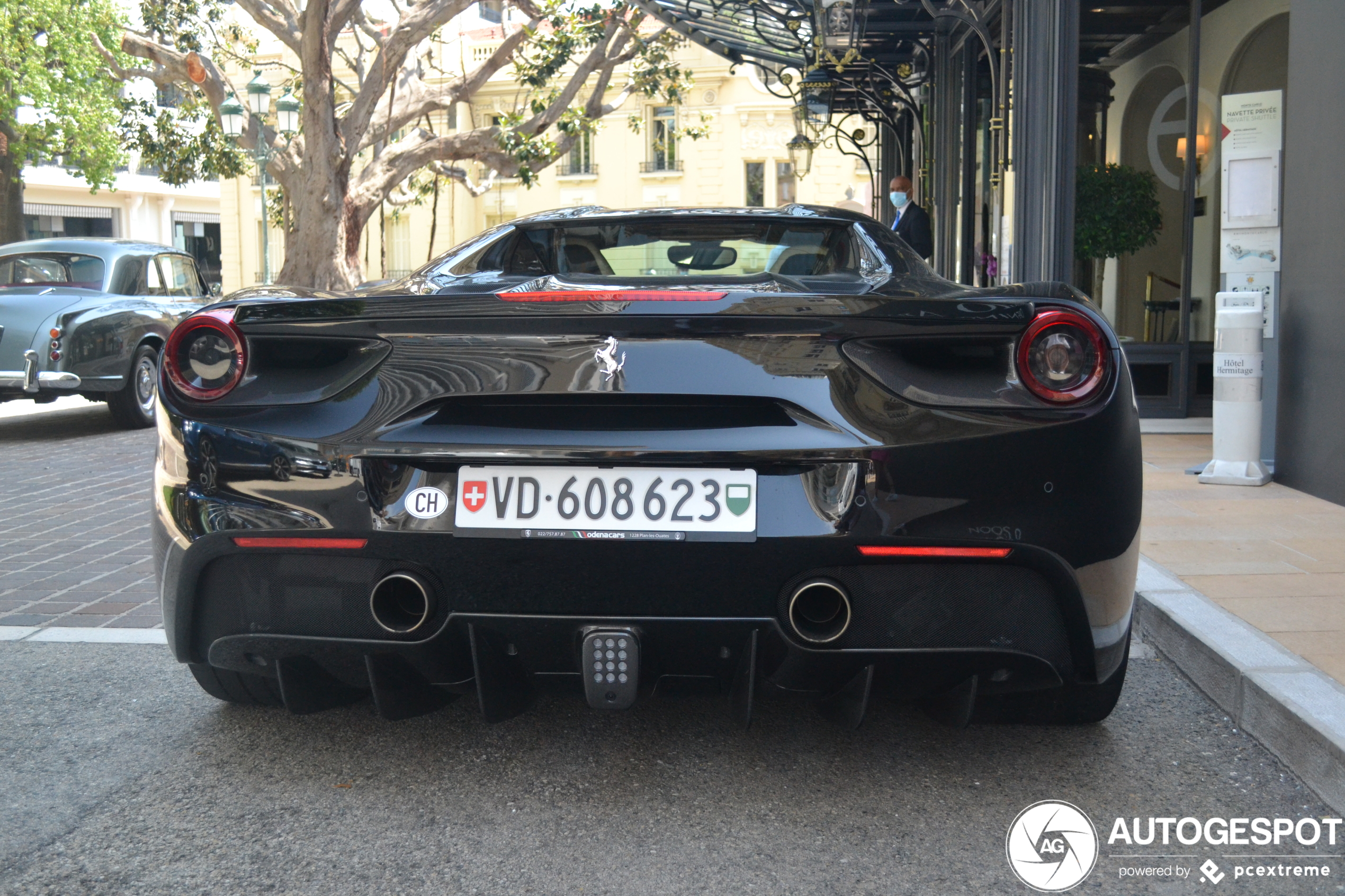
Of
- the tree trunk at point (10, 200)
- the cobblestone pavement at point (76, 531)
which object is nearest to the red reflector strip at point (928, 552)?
the cobblestone pavement at point (76, 531)

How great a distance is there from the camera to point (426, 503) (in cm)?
253

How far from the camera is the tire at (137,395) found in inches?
431

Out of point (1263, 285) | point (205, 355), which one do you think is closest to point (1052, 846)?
point (205, 355)

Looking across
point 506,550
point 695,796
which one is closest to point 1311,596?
point 695,796

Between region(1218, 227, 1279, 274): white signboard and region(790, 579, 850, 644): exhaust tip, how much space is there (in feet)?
20.4

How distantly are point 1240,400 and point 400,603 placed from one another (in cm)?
548

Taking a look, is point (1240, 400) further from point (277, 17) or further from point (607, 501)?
point (277, 17)

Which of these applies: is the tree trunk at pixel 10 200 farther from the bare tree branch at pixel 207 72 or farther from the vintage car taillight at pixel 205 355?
the vintage car taillight at pixel 205 355

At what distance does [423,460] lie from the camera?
2537mm

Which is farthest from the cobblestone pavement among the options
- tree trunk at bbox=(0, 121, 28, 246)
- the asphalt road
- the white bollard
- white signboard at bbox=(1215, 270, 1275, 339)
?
tree trunk at bbox=(0, 121, 28, 246)

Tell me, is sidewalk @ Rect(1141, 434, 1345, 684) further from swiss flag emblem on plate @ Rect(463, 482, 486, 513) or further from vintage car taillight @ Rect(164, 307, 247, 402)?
vintage car taillight @ Rect(164, 307, 247, 402)

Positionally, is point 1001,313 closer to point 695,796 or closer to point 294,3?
point 695,796

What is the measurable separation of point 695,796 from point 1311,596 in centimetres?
251

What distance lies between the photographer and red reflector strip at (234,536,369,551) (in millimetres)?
2559
